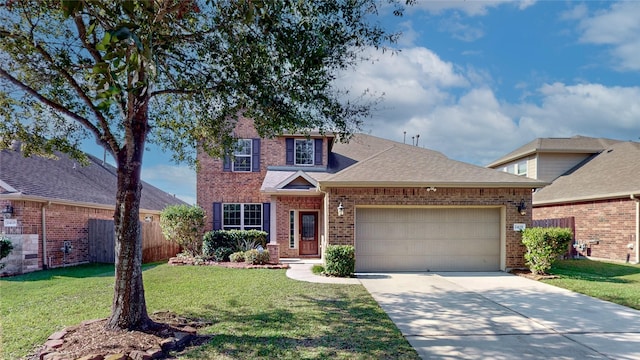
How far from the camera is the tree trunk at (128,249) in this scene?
5090mm

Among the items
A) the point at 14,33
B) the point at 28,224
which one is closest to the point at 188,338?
the point at 14,33

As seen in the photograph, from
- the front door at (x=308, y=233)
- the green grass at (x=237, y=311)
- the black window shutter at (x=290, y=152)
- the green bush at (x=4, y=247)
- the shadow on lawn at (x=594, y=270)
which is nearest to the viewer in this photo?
the green grass at (x=237, y=311)

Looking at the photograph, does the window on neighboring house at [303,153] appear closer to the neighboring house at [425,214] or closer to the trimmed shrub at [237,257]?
the neighboring house at [425,214]

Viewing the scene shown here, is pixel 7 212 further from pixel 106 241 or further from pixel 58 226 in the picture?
pixel 106 241

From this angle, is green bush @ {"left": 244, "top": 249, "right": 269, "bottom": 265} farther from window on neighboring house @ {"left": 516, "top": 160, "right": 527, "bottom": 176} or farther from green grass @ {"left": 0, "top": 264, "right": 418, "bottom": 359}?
window on neighboring house @ {"left": 516, "top": 160, "right": 527, "bottom": 176}

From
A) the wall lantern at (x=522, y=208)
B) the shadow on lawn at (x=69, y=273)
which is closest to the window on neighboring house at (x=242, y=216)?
the shadow on lawn at (x=69, y=273)

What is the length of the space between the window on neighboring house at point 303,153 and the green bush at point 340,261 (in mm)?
6866

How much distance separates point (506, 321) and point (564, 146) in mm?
17528

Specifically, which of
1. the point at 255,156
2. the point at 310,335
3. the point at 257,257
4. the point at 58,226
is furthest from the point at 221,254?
the point at 310,335

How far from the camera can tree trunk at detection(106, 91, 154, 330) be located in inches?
200

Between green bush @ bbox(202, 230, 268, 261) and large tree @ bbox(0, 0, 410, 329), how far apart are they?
6.71m

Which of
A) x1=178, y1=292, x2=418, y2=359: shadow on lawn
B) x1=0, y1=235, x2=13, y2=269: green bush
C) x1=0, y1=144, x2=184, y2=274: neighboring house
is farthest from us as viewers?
x1=0, y1=144, x2=184, y2=274: neighboring house

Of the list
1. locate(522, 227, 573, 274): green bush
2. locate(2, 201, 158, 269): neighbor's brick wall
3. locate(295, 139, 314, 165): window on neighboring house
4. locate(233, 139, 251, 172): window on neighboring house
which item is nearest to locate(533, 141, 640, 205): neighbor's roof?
locate(522, 227, 573, 274): green bush

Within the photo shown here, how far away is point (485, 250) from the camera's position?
11164 millimetres
